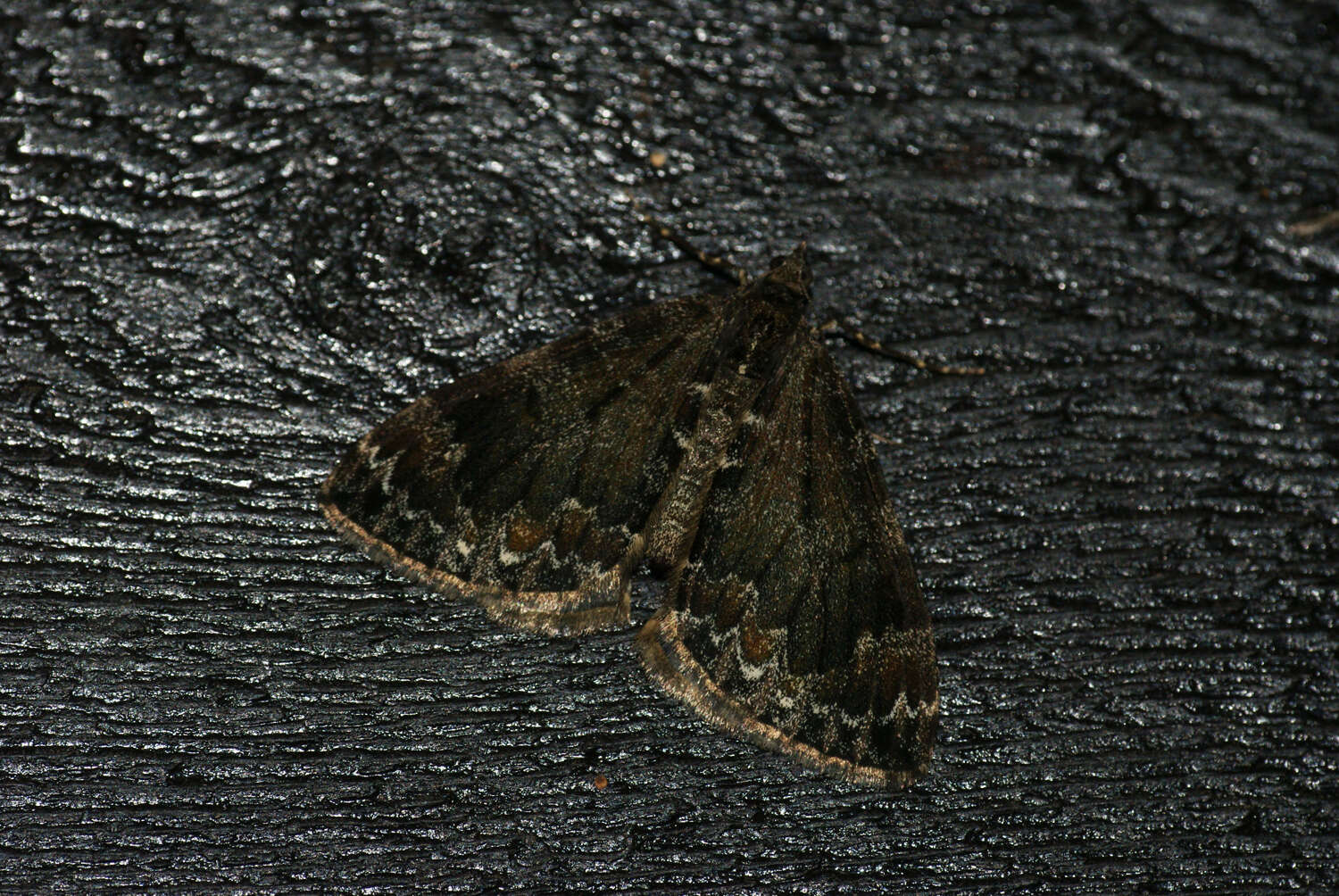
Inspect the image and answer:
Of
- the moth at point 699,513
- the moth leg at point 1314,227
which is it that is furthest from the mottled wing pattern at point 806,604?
the moth leg at point 1314,227

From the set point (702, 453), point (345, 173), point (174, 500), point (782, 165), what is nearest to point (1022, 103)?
point (782, 165)

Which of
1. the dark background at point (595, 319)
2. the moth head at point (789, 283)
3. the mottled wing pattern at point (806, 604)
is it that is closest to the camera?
the dark background at point (595, 319)

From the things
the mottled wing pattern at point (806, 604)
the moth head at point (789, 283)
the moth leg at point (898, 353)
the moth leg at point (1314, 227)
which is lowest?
the mottled wing pattern at point (806, 604)

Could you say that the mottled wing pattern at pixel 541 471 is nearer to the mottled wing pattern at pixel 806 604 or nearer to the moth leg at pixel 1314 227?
the mottled wing pattern at pixel 806 604

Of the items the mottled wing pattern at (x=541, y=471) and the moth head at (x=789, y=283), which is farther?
the moth head at (x=789, y=283)

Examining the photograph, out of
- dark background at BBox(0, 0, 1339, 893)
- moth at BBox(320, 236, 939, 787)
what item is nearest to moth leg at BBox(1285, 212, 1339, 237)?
dark background at BBox(0, 0, 1339, 893)

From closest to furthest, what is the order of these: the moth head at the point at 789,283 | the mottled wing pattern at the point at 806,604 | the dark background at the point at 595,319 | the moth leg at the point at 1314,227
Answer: the dark background at the point at 595,319 < the mottled wing pattern at the point at 806,604 < the moth head at the point at 789,283 < the moth leg at the point at 1314,227

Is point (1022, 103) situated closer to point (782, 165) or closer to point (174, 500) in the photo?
point (782, 165)
